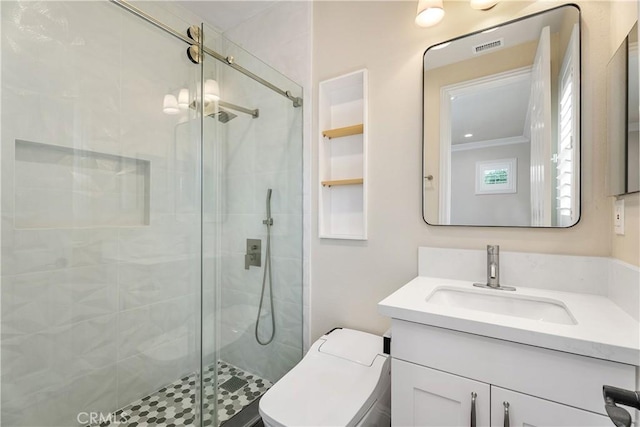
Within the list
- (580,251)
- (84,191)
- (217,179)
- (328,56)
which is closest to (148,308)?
(84,191)

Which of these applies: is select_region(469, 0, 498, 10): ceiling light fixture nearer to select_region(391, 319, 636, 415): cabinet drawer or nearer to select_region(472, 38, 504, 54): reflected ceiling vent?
select_region(472, 38, 504, 54): reflected ceiling vent

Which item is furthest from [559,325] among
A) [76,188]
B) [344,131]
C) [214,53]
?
[76,188]

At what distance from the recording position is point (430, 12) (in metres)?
1.21

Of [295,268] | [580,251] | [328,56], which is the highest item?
[328,56]

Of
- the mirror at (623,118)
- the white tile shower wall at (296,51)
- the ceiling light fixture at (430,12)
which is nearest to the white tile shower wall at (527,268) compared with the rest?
the mirror at (623,118)

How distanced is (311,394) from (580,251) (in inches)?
45.4

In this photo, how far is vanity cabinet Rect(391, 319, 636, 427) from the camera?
2.14ft

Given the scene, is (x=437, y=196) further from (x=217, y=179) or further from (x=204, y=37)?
(x=204, y=37)

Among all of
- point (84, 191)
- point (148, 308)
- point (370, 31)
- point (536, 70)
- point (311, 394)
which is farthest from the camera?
point (148, 308)

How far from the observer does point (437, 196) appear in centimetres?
130

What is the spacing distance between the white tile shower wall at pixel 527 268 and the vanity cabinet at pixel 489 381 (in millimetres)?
498

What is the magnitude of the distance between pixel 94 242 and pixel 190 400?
0.94 meters

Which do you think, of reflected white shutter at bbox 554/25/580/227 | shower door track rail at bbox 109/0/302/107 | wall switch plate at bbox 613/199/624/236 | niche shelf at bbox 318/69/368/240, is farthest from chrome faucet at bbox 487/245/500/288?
shower door track rail at bbox 109/0/302/107

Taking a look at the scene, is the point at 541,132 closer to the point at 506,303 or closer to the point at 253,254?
the point at 506,303
